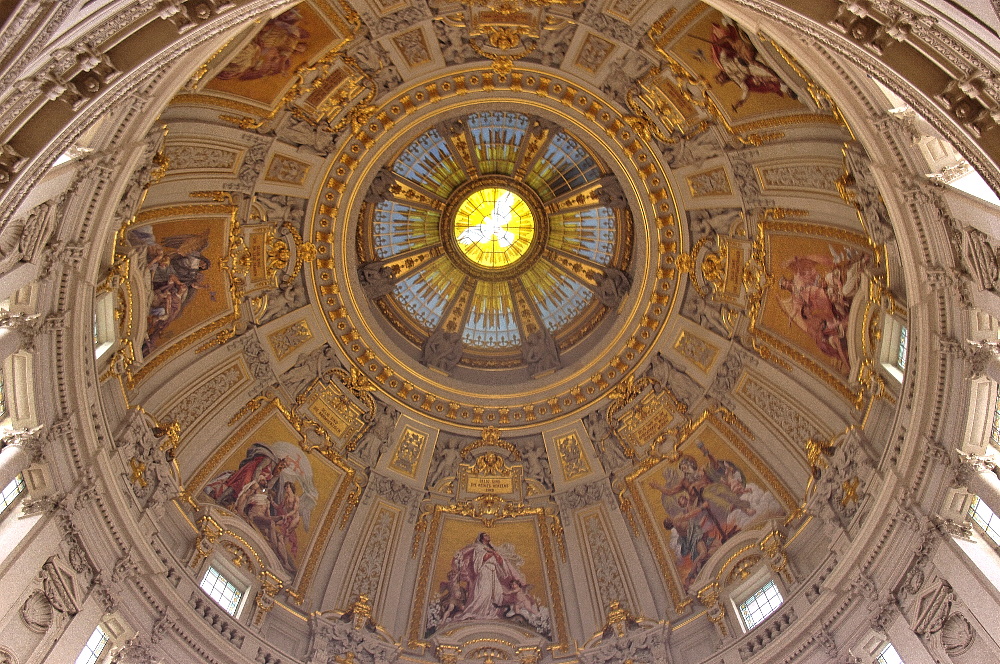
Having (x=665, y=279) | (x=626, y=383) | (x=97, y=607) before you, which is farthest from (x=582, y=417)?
(x=97, y=607)

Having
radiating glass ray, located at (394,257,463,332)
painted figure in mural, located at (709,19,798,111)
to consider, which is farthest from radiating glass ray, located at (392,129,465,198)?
painted figure in mural, located at (709,19,798,111)

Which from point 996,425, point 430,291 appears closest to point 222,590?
point 430,291

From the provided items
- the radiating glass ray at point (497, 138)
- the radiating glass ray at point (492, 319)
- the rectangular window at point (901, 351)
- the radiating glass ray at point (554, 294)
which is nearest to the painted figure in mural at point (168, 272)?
the radiating glass ray at point (497, 138)

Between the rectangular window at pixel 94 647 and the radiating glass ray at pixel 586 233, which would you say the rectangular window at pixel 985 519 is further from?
the rectangular window at pixel 94 647

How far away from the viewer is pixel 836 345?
67.8 feet

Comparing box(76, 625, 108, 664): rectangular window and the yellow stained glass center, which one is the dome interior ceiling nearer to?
the yellow stained glass center

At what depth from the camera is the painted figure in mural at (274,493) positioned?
21.4 meters

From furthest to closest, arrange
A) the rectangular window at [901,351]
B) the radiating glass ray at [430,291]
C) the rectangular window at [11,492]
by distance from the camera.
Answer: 1. the radiating glass ray at [430,291]
2. the rectangular window at [901,351]
3. the rectangular window at [11,492]

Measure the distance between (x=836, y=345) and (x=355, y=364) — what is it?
12.8m

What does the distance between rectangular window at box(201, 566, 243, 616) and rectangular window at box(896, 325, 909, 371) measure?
49.7 ft

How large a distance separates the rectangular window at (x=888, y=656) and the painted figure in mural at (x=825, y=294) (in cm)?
660

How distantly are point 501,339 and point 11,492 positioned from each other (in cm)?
1588

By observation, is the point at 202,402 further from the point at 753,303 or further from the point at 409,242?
the point at 753,303

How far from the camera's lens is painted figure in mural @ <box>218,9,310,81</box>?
19.0m
